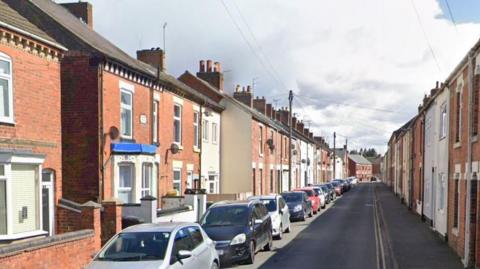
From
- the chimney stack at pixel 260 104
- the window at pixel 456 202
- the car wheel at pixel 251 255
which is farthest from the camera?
the chimney stack at pixel 260 104

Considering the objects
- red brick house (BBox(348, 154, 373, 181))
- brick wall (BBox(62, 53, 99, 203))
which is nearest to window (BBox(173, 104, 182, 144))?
brick wall (BBox(62, 53, 99, 203))

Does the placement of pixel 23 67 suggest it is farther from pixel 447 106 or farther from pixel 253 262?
pixel 447 106

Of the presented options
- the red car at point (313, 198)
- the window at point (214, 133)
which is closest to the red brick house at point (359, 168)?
the red car at point (313, 198)

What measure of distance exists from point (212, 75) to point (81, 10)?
43.2 ft

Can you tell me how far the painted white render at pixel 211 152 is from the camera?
2772cm

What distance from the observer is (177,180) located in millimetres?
23250

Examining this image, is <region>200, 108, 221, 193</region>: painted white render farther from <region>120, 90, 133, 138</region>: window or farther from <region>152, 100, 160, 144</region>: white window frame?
<region>120, 90, 133, 138</region>: window

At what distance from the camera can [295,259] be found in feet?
48.1

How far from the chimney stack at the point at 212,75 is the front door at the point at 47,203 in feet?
66.7

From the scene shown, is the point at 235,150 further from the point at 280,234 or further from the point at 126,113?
the point at 126,113

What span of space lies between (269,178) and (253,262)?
1006 inches

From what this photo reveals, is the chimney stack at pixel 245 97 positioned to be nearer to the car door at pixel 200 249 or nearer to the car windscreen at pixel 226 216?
the car windscreen at pixel 226 216

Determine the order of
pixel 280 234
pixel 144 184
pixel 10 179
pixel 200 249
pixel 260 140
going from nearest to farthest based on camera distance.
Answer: pixel 200 249 < pixel 10 179 < pixel 144 184 < pixel 280 234 < pixel 260 140

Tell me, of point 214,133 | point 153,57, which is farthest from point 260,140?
point 153,57
